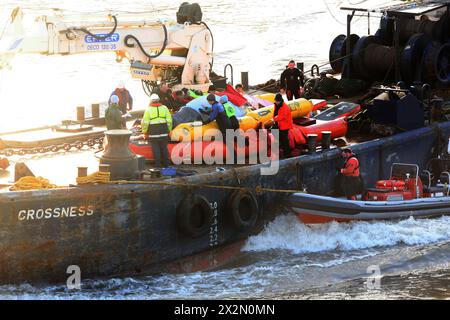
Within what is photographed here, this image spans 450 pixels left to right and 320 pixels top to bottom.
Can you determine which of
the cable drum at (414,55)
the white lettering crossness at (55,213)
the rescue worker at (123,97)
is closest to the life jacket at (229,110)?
the rescue worker at (123,97)

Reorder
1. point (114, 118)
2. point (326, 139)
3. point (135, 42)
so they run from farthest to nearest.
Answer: point (135, 42) < point (326, 139) < point (114, 118)

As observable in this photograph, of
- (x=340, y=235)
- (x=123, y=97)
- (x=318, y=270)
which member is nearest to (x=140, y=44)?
(x=123, y=97)

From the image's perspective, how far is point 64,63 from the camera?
110 feet

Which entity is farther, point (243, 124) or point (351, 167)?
point (351, 167)

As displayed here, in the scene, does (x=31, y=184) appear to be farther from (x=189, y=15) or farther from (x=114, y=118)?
(x=189, y=15)

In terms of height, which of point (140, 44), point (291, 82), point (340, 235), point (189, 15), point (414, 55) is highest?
point (189, 15)

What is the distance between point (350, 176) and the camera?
15.2m

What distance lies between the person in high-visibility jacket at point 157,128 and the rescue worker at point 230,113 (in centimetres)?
104

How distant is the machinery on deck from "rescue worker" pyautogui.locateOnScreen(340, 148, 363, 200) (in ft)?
10.2

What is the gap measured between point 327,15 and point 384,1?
99.2 inches

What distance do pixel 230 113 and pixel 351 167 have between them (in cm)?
208

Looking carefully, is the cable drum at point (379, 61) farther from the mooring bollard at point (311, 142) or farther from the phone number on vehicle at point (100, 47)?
the phone number on vehicle at point (100, 47)

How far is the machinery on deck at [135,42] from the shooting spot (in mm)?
14766
